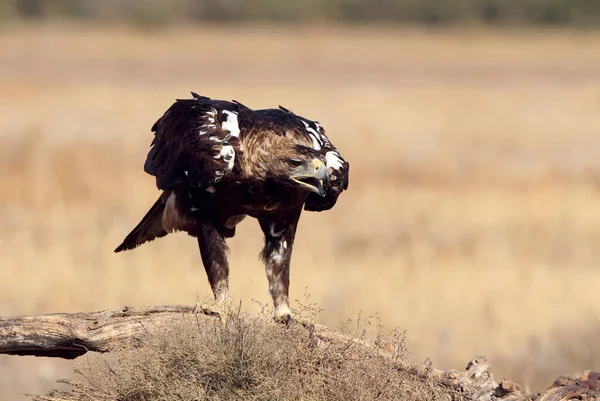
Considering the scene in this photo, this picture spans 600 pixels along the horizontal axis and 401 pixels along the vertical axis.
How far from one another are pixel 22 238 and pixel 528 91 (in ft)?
53.7

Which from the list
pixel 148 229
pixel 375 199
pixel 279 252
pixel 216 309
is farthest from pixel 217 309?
pixel 375 199

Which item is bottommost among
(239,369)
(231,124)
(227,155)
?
(239,369)

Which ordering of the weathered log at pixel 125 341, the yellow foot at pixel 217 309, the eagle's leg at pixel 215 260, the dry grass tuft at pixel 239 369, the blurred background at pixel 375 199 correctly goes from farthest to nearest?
1. the blurred background at pixel 375 199
2. the eagle's leg at pixel 215 260
3. the yellow foot at pixel 217 309
4. the weathered log at pixel 125 341
5. the dry grass tuft at pixel 239 369

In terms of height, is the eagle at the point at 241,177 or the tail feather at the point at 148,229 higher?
the eagle at the point at 241,177

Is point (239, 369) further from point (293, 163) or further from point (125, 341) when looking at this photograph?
point (293, 163)

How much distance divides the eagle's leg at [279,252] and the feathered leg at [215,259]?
0.29 meters

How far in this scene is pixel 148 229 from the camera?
7.12 meters

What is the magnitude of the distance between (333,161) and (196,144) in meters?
0.72

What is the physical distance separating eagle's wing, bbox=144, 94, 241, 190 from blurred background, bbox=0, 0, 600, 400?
3.19 m

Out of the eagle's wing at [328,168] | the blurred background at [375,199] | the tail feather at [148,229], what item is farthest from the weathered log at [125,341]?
the blurred background at [375,199]

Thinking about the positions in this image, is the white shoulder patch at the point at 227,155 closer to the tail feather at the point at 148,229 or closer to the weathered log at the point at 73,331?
the weathered log at the point at 73,331

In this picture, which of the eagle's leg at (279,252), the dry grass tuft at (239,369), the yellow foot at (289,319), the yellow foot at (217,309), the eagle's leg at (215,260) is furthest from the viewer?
the eagle's leg at (279,252)

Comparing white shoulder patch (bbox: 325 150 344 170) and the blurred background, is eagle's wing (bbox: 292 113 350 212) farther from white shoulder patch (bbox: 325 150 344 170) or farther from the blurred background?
the blurred background

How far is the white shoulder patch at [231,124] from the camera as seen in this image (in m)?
6.16
